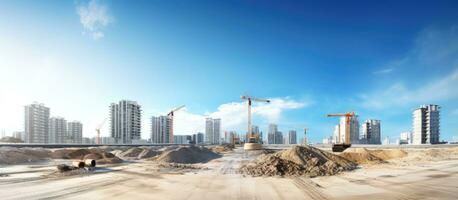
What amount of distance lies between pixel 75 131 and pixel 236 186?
144137 mm

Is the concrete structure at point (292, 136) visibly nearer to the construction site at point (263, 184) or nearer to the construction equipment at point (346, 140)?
the construction equipment at point (346, 140)

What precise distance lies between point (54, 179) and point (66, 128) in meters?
129

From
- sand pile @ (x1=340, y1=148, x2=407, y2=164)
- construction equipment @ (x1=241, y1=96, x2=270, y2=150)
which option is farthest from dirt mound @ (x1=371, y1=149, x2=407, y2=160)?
construction equipment @ (x1=241, y1=96, x2=270, y2=150)

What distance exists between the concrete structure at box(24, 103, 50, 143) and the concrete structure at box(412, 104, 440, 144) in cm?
A: 14527

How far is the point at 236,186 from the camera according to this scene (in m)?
18.0

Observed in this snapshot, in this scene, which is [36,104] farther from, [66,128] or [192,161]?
[192,161]

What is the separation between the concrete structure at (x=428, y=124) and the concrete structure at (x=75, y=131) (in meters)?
149

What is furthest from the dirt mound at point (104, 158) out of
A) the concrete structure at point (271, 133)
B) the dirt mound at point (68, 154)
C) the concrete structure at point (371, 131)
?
the concrete structure at point (271, 133)

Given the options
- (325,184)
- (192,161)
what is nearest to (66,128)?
(192,161)

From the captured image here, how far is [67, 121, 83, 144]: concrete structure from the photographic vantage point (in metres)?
137

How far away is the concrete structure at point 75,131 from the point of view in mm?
136875

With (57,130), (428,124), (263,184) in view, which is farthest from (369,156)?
(57,130)

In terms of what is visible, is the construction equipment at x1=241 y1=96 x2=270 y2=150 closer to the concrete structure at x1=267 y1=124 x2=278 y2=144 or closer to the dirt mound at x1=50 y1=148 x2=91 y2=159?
the dirt mound at x1=50 y1=148 x2=91 y2=159

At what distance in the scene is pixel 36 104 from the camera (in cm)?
11388
